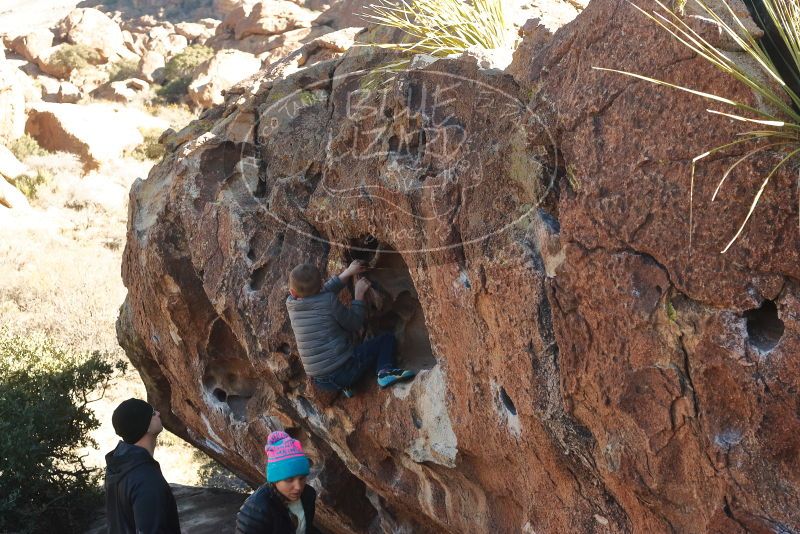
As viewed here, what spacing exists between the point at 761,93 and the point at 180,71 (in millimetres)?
30752

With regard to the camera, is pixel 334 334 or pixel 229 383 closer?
pixel 334 334

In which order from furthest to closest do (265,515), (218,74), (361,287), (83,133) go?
(218,74) < (83,133) < (361,287) < (265,515)

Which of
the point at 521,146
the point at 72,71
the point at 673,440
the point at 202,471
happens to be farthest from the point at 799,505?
the point at 72,71

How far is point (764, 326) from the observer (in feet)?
9.18

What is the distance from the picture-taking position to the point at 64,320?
13.5 m

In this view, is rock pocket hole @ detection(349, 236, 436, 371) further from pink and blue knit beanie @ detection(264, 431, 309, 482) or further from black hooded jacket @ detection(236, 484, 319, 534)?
black hooded jacket @ detection(236, 484, 319, 534)

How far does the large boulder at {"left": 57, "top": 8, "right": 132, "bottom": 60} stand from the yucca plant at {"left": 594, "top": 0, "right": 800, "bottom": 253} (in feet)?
115

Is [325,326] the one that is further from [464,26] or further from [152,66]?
[152,66]

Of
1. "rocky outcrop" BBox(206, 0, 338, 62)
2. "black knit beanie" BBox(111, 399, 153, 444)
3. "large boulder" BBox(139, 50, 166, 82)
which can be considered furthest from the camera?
"large boulder" BBox(139, 50, 166, 82)

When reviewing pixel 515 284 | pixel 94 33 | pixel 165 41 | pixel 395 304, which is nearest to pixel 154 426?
pixel 395 304

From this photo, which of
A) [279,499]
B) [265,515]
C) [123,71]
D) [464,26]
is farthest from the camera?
[123,71]

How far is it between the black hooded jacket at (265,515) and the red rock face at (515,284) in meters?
1.03

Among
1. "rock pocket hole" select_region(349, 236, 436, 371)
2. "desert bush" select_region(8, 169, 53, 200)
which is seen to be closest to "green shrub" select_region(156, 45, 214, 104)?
"desert bush" select_region(8, 169, 53, 200)

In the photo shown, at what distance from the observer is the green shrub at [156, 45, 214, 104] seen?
1169 inches
